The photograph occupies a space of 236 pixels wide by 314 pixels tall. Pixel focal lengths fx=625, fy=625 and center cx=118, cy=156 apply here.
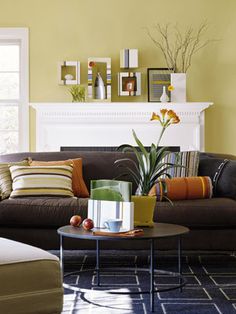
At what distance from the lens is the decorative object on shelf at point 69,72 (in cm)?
701

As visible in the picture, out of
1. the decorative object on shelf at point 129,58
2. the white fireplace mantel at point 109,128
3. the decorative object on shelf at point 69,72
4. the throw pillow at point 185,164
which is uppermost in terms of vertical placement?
the decorative object on shelf at point 129,58

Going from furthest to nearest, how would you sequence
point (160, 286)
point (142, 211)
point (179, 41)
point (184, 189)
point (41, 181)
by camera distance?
point (179, 41), point (41, 181), point (184, 189), point (160, 286), point (142, 211)

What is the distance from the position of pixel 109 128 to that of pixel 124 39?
1.04m

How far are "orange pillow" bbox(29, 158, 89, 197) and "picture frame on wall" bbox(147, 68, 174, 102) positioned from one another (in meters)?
2.20

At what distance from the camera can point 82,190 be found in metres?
4.93

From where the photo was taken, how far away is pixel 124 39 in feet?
23.4

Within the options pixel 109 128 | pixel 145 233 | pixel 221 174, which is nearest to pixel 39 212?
pixel 145 233

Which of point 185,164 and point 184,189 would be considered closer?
point 184,189

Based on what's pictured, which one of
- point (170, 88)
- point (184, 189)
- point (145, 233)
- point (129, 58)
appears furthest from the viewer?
point (129, 58)

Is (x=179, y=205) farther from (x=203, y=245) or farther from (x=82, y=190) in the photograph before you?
(x=82, y=190)

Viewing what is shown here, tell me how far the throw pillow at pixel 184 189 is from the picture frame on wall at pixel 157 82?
2472 mm

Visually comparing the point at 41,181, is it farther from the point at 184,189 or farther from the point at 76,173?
the point at 184,189

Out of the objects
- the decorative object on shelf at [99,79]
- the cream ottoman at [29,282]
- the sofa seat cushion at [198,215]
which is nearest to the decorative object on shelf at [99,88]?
the decorative object on shelf at [99,79]

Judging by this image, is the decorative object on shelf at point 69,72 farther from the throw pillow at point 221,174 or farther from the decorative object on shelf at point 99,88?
the throw pillow at point 221,174
